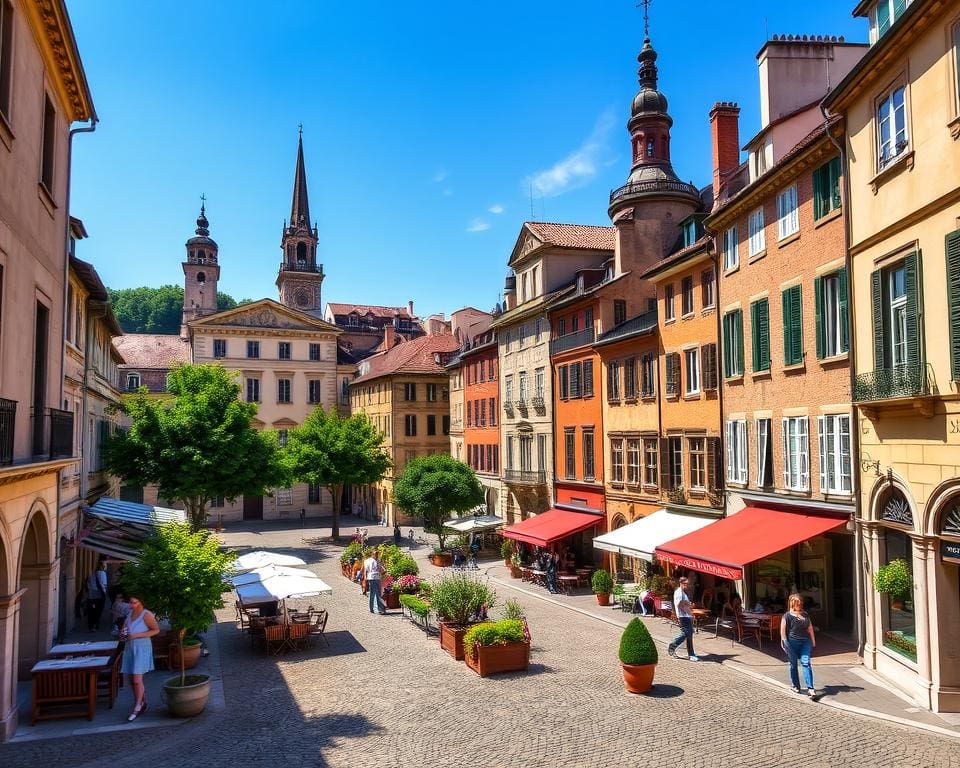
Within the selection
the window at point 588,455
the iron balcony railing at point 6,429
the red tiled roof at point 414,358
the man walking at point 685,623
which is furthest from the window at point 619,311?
the red tiled roof at point 414,358

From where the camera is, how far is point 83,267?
22.2 meters

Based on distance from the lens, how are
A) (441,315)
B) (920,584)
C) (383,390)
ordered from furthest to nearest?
(441,315), (383,390), (920,584)

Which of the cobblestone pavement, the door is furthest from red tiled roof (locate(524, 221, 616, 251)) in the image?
the door

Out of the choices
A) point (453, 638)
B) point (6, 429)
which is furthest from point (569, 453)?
point (6, 429)

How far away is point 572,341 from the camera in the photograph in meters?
35.2

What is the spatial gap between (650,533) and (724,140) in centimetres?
1408

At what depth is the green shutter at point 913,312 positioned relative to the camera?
47.2 ft

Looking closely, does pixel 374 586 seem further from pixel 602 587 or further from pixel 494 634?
pixel 494 634

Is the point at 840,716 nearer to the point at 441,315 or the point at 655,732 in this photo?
the point at 655,732

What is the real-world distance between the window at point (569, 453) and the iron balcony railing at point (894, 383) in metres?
18.8

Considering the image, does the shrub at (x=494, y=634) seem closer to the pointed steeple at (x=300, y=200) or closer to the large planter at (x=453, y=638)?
the large planter at (x=453, y=638)

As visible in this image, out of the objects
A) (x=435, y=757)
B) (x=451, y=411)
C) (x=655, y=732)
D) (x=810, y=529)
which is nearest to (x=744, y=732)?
(x=655, y=732)

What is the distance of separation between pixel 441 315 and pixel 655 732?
6394 centimetres

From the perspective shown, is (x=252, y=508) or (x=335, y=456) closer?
(x=335, y=456)
